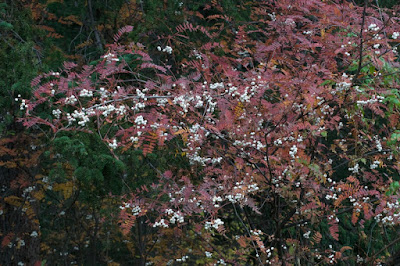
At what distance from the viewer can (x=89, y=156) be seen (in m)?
3.64

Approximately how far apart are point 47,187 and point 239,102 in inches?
159

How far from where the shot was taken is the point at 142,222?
7.12 meters

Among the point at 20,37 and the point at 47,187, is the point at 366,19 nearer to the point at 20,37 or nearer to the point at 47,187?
the point at 20,37

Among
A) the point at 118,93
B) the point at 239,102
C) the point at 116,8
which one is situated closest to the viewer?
the point at 118,93

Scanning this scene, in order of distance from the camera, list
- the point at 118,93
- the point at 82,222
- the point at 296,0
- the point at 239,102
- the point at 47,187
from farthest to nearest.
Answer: the point at 82,222 → the point at 47,187 → the point at 296,0 → the point at 239,102 → the point at 118,93

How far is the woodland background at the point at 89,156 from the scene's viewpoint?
3901 millimetres

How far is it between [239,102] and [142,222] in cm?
426

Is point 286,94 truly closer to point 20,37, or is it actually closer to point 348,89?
point 348,89

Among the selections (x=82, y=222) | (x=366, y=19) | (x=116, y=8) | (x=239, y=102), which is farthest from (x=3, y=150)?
(x=366, y=19)

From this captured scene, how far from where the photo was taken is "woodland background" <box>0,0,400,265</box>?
3.90 metres

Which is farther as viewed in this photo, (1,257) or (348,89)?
(1,257)

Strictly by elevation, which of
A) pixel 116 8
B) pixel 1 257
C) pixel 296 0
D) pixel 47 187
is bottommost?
pixel 1 257

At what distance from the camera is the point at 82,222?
8.08 meters

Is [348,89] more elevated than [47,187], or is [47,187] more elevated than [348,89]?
[47,187]
